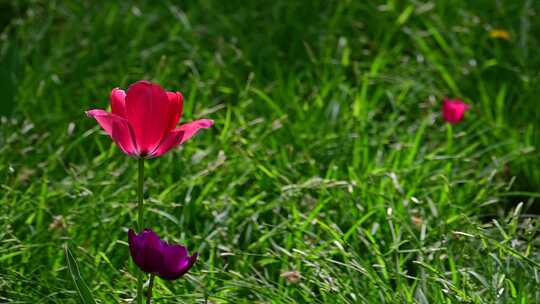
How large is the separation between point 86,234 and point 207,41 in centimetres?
119

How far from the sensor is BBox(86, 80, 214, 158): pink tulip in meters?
1.51

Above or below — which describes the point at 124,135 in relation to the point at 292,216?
above

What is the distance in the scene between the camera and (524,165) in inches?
99.0

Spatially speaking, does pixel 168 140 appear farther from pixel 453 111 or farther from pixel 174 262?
pixel 453 111

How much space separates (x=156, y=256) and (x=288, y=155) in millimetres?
973

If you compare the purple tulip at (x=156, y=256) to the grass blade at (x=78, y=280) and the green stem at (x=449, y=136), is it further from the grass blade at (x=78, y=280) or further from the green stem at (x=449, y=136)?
the green stem at (x=449, y=136)

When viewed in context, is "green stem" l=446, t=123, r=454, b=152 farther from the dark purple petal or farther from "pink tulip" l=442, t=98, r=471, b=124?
the dark purple petal

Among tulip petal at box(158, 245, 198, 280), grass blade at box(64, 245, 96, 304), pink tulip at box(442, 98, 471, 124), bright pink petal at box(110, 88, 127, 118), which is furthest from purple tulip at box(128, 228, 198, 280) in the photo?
pink tulip at box(442, 98, 471, 124)

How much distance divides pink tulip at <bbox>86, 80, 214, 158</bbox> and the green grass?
300 mm

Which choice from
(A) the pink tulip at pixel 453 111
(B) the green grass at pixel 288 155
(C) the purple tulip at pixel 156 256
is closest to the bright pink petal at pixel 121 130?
(C) the purple tulip at pixel 156 256

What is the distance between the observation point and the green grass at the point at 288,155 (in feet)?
6.14

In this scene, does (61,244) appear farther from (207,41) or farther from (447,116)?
(207,41)

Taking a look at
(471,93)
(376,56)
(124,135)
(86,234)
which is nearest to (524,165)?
(471,93)

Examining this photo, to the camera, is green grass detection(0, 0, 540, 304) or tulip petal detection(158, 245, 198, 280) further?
green grass detection(0, 0, 540, 304)
